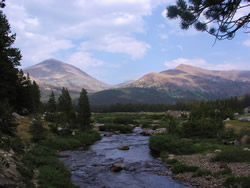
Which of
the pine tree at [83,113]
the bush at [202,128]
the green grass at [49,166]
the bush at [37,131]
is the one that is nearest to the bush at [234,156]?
the green grass at [49,166]

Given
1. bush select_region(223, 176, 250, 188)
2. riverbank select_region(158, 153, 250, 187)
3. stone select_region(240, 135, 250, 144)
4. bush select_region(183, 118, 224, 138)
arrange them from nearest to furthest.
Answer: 1. bush select_region(223, 176, 250, 188)
2. riverbank select_region(158, 153, 250, 187)
3. stone select_region(240, 135, 250, 144)
4. bush select_region(183, 118, 224, 138)

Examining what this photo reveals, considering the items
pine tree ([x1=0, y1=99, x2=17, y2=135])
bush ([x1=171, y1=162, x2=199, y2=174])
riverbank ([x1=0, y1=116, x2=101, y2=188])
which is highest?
pine tree ([x1=0, y1=99, x2=17, y2=135])

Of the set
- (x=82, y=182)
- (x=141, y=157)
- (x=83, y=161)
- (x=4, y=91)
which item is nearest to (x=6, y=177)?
(x=82, y=182)

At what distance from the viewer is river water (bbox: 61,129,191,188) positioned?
2147 cm

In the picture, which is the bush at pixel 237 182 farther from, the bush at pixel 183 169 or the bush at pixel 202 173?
the bush at pixel 183 169

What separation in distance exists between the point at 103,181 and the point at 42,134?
21.8 m

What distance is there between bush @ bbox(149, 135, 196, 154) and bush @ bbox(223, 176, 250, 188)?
16.0 m

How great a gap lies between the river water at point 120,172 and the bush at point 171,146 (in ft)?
7.72

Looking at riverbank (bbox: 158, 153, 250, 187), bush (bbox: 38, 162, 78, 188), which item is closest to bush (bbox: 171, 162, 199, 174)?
riverbank (bbox: 158, 153, 250, 187)

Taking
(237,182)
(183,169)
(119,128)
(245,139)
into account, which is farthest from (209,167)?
(119,128)

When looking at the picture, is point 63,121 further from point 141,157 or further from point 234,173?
point 234,173

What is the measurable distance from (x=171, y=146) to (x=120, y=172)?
546 inches

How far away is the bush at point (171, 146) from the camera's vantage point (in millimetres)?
35275

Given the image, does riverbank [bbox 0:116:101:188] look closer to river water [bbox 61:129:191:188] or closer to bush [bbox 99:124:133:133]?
river water [bbox 61:129:191:188]
